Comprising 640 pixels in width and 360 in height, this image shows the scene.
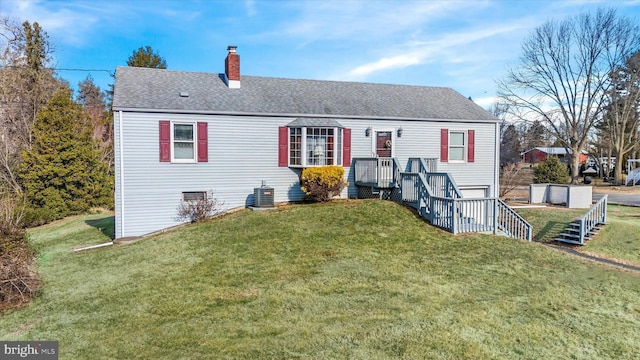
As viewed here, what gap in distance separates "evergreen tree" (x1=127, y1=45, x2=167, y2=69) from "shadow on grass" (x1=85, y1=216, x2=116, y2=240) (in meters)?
14.6

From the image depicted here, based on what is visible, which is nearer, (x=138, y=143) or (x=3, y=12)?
(x=138, y=143)

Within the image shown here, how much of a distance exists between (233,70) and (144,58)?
16.3 metres

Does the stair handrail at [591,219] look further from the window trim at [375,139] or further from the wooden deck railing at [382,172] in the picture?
the window trim at [375,139]

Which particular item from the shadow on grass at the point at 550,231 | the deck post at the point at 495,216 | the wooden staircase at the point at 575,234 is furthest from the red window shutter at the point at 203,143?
the wooden staircase at the point at 575,234

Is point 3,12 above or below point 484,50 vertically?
above

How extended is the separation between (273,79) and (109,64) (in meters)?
15.6

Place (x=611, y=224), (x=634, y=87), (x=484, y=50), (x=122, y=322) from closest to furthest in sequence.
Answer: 1. (x=122, y=322)
2. (x=611, y=224)
3. (x=484, y=50)
4. (x=634, y=87)

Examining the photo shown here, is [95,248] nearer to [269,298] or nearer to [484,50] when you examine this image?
[269,298]

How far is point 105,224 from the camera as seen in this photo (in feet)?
55.0

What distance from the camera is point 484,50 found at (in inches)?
737

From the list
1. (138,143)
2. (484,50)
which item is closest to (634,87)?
(484,50)

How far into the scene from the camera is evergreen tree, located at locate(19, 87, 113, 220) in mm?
18703

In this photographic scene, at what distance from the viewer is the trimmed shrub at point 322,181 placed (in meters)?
14.4

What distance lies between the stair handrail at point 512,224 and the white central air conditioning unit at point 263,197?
7655 mm
